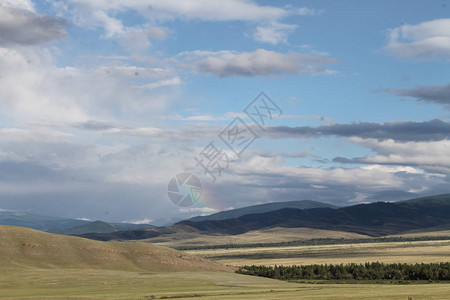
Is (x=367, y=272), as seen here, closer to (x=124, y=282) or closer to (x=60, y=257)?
(x=124, y=282)

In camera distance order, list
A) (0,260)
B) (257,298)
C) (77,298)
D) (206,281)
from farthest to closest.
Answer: (0,260) < (206,281) < (77,298) < (257,298)

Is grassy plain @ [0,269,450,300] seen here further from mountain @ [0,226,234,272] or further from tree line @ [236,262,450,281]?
tree line @ [236,262,450,281]

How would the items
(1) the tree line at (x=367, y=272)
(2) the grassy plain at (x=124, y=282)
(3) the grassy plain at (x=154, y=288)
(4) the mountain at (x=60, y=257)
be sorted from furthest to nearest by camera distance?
(4) the mountain at (x=60, y=257) → (1) the tree line at (x=367, y=272) → (3) the grassy plain at (x=154, y=288) → (2) the grassy plain at (x=124, y=282)

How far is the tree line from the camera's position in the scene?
6260 inches

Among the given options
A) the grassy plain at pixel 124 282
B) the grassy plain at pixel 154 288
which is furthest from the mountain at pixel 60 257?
the grassy plain at pixel 154 288

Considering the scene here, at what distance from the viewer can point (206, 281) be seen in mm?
136375

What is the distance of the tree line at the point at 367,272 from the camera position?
522 feet

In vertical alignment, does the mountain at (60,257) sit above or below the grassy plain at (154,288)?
above

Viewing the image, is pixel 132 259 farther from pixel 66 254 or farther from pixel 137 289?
pixel 137 289

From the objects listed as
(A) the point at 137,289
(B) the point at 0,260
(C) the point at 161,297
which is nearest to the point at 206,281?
(A) the point at 137,289

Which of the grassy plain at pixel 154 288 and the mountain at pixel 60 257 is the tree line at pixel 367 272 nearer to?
the mountain at pixel 60 257

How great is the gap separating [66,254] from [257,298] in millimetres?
120807

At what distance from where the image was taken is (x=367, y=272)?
570ft

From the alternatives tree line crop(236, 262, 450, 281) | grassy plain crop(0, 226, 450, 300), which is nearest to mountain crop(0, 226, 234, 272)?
grassy plain crop(0, 226, 450, 300)
